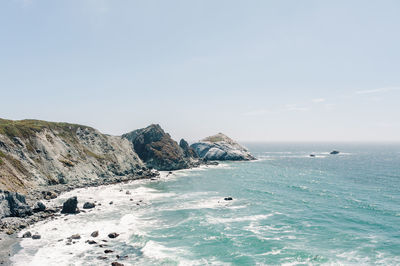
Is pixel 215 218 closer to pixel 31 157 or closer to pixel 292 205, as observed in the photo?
pixel 292 205

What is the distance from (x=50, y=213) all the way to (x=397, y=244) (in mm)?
72760

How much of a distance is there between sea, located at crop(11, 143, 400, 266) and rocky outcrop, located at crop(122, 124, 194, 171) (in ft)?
205

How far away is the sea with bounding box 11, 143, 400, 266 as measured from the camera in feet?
137

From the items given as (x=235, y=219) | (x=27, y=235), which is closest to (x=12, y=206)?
(x=27, y=235)

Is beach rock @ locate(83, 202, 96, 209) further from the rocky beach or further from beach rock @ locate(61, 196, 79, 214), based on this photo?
beach rock @ locate(61, 196, 79, 214)

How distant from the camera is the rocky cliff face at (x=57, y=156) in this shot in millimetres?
85938

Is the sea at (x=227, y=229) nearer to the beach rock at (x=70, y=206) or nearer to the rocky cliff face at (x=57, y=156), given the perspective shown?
the beach rock at (x=70, y=206)

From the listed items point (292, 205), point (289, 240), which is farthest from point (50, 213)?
point (292, 205)

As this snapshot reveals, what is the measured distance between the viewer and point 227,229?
54656 mm

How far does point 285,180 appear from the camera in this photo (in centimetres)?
11725

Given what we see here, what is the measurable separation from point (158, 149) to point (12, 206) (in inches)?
4263

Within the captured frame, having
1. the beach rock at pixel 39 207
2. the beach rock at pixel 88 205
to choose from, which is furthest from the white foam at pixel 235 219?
the beach rock at pixel 39 207

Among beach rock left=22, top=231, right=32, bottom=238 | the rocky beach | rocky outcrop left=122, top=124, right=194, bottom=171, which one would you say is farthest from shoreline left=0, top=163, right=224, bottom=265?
rocky outcrop left=122, top=124, right=194, bottom=171

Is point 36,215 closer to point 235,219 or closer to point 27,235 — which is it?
point 27,235
